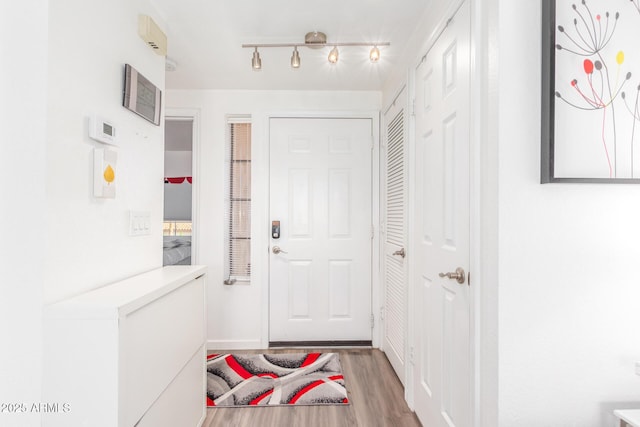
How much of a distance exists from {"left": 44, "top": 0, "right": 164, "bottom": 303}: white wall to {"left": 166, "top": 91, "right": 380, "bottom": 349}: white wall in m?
1.20

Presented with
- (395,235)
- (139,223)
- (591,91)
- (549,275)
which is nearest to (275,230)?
(395,235)

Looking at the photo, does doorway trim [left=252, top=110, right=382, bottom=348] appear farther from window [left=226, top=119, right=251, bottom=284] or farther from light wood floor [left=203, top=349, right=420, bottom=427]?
light wood floor [left=203, top=349, right=420, bottom=427]

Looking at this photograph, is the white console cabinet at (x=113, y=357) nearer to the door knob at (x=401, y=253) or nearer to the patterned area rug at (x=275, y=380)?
the patterned area rug at (x=275, y=380)

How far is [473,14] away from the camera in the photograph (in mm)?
1304

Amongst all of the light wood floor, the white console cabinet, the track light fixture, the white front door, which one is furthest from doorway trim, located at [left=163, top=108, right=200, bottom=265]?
the white console cabinet

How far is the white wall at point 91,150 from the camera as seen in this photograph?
3.63 feet

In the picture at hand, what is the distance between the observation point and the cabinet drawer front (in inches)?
43.8

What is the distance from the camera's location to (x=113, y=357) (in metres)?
1.04

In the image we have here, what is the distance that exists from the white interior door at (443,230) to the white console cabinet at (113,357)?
3.92ft

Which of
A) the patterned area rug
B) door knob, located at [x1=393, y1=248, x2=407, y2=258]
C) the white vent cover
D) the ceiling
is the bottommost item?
the patterned area rug

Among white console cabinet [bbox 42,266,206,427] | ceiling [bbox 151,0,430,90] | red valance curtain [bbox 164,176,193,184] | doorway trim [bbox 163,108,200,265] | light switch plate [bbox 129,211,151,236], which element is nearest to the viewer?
white console cabinet [bbox 42,266,206,427]

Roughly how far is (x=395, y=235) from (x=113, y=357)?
6.36 ft

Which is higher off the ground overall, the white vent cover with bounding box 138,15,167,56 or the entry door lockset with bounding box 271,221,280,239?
the white vent cover with bounding box 138,15,167,56

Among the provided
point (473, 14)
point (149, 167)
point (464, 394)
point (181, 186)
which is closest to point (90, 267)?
point (149, 167)
